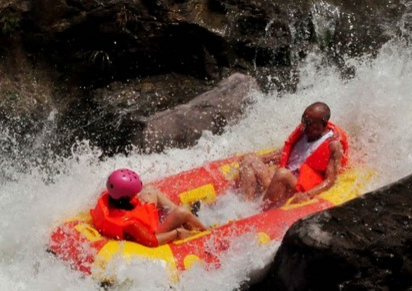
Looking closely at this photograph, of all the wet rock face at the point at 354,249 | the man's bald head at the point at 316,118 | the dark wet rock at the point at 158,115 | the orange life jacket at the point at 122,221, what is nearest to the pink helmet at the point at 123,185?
the orange life jacket at the point at 122,221

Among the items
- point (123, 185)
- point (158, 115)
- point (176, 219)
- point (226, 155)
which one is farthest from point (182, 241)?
point (158, 115)

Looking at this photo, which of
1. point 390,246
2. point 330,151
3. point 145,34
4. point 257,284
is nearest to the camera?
point 390,246

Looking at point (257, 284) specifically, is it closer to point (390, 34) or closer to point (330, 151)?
point (330, 151)

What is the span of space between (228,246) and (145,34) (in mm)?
4250

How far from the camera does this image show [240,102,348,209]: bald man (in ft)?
21.3

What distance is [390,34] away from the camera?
9391 mm

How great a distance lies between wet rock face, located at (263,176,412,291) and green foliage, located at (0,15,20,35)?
5647mm

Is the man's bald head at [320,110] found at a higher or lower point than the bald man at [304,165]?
higher

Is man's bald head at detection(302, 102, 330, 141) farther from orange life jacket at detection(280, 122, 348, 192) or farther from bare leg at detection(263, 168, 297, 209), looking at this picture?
bare leg at detection(263, 168, 297, 209)

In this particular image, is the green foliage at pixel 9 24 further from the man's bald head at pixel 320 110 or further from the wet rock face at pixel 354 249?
the wet rock face at pixel 354 249

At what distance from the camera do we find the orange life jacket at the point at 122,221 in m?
5.74

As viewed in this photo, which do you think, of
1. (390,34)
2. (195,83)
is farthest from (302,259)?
(390,34)

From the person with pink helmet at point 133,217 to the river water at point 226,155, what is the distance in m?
0.41

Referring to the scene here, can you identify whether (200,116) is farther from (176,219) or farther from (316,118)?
(176,219)
